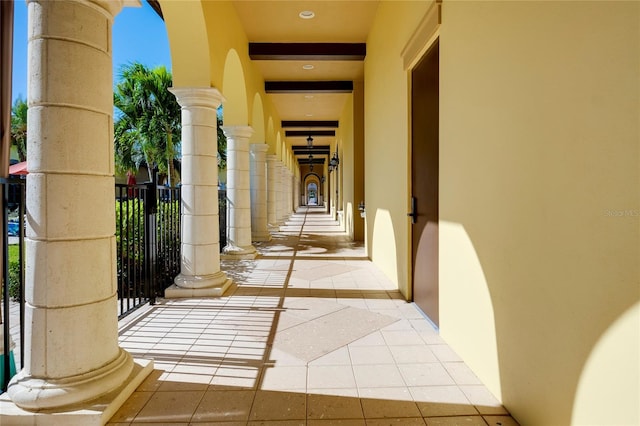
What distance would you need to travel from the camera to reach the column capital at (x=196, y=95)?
4.65m

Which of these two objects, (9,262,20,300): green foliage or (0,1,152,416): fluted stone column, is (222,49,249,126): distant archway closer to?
(9,262,20,300): green foliage

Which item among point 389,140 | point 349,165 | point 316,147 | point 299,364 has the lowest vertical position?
point 299,364

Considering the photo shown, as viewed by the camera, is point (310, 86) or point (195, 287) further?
point (310, 86)

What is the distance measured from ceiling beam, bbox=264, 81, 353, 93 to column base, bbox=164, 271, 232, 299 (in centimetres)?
645

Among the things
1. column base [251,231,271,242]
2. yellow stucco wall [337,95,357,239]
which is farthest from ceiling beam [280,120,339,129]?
column base [251,231,271,242]

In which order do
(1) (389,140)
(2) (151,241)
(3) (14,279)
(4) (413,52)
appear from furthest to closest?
(3) (14,279)
(1) (389,140)
(2) (151,241)
(4) (413,52)

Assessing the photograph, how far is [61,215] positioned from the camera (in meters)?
2.02

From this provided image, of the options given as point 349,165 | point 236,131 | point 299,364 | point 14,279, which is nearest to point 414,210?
point 299,364

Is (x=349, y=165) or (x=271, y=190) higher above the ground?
(x=349, y=165)

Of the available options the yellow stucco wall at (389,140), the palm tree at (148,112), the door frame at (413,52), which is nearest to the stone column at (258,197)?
the yellow stucco wall at (389,140)

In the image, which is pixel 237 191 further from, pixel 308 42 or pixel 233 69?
pixel 308 42

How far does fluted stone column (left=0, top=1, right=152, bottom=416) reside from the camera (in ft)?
6.56

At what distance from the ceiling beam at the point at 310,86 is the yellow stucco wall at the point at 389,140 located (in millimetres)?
2340

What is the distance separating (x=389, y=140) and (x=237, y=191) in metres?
3.33
